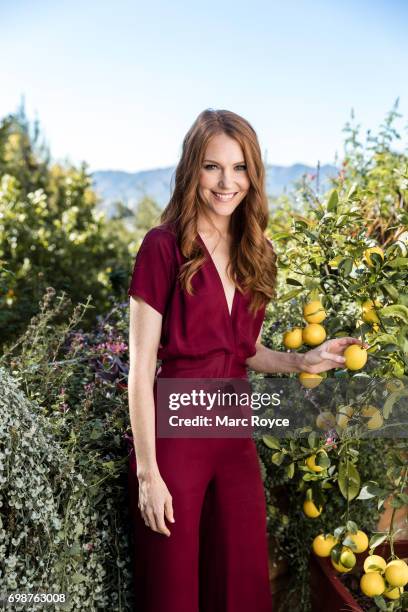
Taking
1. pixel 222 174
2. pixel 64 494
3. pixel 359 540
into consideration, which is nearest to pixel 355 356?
pixel 359 540

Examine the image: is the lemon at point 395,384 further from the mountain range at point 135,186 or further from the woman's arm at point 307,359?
the mountain range at point 135,186

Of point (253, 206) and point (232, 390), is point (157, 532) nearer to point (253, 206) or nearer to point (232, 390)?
point (232, 390)

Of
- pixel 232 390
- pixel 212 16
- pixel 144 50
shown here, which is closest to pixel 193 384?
pixel 232 390

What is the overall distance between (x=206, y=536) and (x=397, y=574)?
510 millimetres

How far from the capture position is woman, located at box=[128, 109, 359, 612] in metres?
1.72

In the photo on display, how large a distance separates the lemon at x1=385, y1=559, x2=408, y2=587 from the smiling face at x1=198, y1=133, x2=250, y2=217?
1000mm

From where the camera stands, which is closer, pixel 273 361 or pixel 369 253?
pixel 369 253

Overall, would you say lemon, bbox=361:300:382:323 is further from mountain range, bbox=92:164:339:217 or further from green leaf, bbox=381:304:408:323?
mountain range, bbox=92:164:339:217

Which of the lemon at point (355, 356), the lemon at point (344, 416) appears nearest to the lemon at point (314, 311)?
the lemon at point (355, 356)

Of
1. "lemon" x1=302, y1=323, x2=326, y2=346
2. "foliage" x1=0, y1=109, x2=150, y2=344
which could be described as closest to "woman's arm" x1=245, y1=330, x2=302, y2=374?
"lemon" x1=302, y1=323, x2=326, y2=346

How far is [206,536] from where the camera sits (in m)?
1.86

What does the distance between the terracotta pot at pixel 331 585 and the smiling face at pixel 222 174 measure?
3.85 feet

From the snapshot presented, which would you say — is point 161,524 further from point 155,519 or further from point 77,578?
point 77,578

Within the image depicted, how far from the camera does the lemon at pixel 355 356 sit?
1.73 meters
